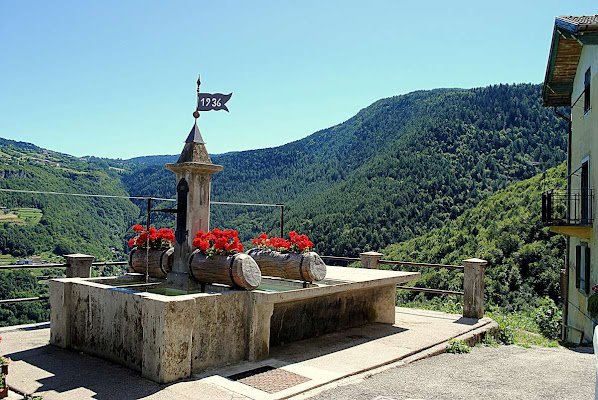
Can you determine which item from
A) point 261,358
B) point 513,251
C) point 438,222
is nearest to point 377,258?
point 261,358

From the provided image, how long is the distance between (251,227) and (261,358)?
47927mm

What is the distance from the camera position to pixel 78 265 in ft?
Result: 28.3

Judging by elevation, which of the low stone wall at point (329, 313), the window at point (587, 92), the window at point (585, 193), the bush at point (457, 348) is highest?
the window at point (587, 92)

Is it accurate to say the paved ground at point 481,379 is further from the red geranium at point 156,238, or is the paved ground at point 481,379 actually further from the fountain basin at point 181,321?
the red geranium at point 156,238

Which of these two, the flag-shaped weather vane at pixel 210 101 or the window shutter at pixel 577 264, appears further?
the window shutter at pixel 577 264

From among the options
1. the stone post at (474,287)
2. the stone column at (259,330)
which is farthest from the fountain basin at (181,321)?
the stone post at (474,287)

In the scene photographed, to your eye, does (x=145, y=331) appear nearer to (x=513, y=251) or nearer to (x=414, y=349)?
(x=414, y=349)

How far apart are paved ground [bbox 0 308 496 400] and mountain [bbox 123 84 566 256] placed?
36595mm

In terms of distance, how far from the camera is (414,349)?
24.0ft

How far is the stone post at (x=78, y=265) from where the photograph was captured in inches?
338

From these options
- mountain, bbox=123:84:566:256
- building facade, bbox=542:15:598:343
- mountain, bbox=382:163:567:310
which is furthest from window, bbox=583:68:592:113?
mountain, bbox=123:84:566:256

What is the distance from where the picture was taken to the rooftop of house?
10719 mm

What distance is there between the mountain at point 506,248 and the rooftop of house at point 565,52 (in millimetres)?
9133

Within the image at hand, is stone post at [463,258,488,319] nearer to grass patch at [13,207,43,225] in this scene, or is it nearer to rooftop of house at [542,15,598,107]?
rooftop of house at [542,15,598,107]
